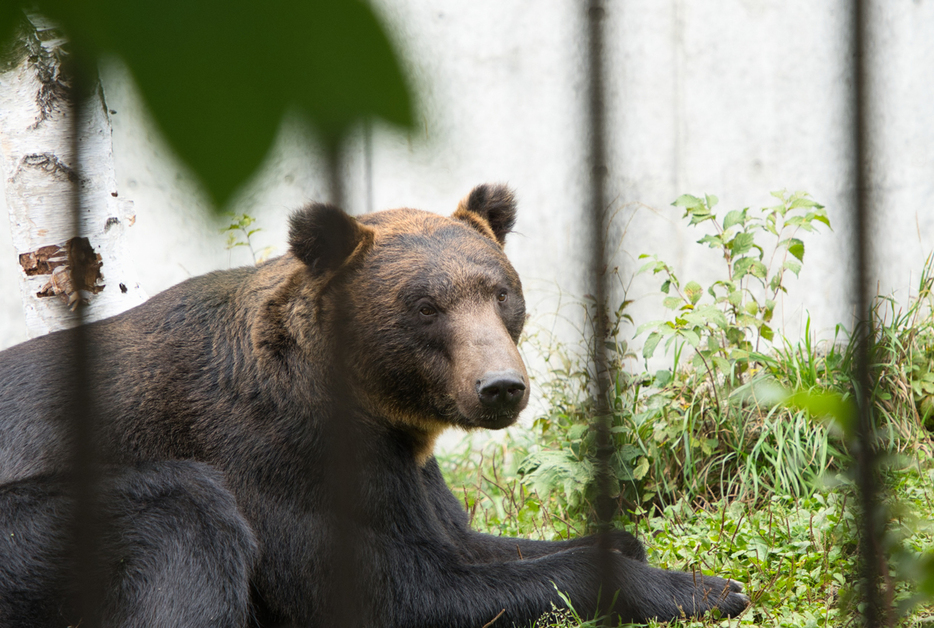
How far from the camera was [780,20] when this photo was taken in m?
5.96

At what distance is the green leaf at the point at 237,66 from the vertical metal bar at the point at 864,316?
0.90 m

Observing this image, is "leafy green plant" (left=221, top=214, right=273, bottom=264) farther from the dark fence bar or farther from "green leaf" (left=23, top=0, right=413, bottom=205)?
the dark fence bar

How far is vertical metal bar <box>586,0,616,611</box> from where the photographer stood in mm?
1328

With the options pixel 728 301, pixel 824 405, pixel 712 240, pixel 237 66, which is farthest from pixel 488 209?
pixel 237 66

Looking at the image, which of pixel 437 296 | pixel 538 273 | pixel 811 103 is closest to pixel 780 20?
pixel 811 103

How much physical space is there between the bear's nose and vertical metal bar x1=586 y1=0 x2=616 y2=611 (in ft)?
3.29

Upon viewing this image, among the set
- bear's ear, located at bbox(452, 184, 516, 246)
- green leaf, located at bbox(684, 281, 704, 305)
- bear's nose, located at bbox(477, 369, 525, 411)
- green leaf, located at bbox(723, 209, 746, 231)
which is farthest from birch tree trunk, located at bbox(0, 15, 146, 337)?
green leaf, located at bbox(723, 209, 746, 231)

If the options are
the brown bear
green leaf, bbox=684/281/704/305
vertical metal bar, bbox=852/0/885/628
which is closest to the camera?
vertical metal bar, bbox=852/0/885/628

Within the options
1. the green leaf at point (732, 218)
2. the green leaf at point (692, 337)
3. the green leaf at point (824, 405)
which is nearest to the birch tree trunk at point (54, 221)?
the green leaf at point (692, 337)

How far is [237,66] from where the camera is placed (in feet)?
2.25

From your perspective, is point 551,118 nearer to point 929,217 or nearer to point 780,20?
point 780,20

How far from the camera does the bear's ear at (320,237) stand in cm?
299

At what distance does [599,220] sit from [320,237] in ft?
5.63

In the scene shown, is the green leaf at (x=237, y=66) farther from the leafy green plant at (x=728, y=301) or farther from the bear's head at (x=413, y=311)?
the leafy green plant at (x=728, y=301)
